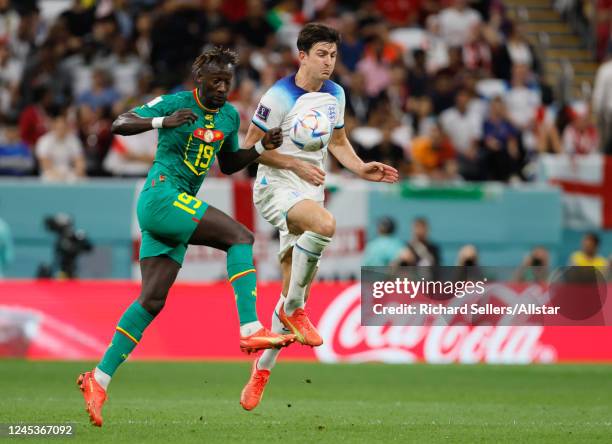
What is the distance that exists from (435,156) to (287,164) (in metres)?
10.1

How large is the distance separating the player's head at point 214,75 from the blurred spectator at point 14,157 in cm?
999

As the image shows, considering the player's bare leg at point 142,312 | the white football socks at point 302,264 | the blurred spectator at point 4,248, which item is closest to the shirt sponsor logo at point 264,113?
the white football socks at point 302,264

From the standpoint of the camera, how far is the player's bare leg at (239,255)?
9.77m

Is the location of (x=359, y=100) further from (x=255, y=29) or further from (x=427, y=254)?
(x=427, y=254)

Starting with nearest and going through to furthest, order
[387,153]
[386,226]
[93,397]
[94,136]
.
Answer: [93,397]
[386,226]
[94,136]
[387,153]

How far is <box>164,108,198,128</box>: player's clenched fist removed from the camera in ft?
31.2

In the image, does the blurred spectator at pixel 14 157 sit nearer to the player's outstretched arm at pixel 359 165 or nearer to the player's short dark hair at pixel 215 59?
the player's outstretched arm at pixel 359 165

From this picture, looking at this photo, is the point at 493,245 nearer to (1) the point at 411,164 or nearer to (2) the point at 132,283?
(1) the point at 411,164

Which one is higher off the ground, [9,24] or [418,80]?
[9,24]

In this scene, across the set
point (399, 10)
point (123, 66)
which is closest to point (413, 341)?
point (123, 66)

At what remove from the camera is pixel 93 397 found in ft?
31.7

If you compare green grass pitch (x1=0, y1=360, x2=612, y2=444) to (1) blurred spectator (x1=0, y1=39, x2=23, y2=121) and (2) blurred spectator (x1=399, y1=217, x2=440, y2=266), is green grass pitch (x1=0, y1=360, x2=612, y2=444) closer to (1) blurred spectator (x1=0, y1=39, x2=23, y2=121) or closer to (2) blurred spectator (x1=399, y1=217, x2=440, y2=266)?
(2) blurred spectator (x1=399, y1=217, x2=440, y2=266)

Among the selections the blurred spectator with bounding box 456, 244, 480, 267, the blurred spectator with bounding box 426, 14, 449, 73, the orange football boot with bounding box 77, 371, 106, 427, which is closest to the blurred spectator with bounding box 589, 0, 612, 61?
the blurred spectator with bounding box 426, 14, 449, 73

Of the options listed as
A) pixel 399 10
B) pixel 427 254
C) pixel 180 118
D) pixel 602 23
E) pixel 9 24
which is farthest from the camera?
pixel 602 23
